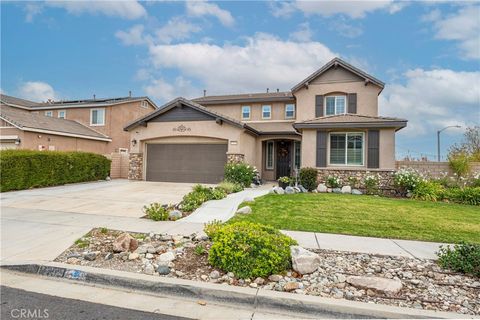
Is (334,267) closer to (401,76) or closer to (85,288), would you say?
(85,288)

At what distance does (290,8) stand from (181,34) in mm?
5529

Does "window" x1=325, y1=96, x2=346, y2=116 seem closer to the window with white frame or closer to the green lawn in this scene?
the window with white frame

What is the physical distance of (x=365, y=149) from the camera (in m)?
14.2

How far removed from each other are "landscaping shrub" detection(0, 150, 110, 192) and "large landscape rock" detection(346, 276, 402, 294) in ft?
51.7

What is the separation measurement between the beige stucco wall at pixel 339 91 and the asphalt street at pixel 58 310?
16.0 m

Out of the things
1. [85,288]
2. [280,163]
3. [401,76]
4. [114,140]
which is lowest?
[85,288]

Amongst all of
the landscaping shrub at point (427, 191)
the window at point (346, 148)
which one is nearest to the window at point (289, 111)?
the window at point (346, 148)

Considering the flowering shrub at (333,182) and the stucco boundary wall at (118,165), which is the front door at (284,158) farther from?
the stucco boundary wall at (118,165)

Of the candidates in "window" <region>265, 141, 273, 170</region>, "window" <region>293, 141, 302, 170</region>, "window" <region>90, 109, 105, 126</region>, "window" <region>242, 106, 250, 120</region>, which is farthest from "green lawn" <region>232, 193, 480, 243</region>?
"window" <region>90, 109, 105, 126</region>

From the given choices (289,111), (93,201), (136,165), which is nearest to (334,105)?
(289,111)

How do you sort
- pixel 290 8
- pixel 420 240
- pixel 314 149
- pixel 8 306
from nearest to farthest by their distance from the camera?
pixel 8 306 → pixel 420 240 → pixel 290 8 → pixel 314 149

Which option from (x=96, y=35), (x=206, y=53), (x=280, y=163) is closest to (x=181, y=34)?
(x=206, y=53)

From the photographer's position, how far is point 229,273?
405 centimetres

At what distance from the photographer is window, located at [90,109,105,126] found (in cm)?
2467
